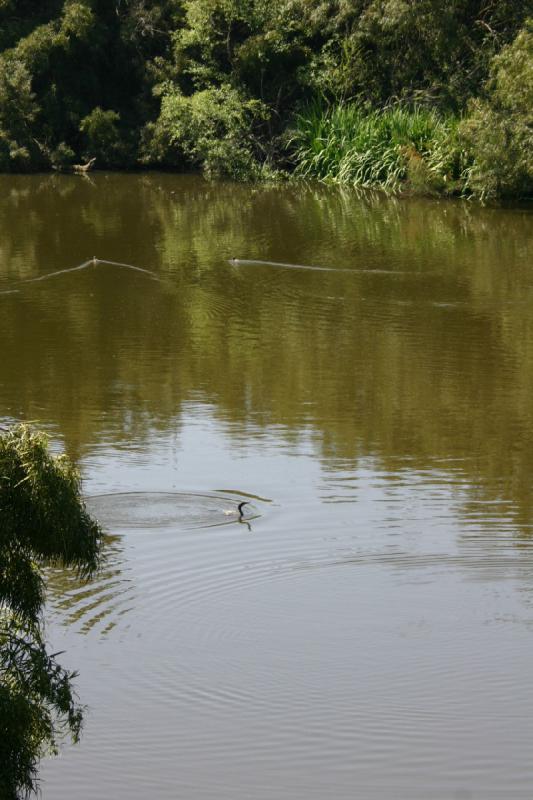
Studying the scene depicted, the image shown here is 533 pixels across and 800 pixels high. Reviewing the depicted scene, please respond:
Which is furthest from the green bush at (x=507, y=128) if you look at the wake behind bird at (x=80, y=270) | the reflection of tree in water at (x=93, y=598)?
the reflection of tree in water at (x=93, y=598)

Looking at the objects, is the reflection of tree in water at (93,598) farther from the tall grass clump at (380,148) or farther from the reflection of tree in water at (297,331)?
the tall grass clump at (380,148)

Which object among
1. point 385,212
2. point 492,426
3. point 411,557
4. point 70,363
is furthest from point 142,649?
point 385,212

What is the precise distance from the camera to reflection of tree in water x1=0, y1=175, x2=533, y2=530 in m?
15.0

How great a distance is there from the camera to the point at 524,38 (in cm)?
3112

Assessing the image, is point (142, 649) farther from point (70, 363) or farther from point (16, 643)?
point (70, 363)

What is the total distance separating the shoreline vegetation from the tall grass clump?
52mm

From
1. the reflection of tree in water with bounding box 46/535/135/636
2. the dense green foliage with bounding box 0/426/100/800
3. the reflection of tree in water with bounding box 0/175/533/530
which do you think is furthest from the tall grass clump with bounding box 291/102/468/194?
the dense green foliage with bounding box 0/426/100/800

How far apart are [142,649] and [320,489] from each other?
3.63 meters

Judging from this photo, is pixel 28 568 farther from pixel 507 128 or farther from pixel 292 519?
pixel 507 128

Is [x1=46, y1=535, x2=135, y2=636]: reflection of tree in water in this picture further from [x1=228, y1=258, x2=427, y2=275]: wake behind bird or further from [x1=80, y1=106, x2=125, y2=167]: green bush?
[x1=80, y1=106, x2=125, y2=167]: green bush

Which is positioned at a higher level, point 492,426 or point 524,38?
point 524,38

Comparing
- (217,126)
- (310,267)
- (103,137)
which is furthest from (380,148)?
(310,267)

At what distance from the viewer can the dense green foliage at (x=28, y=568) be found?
5652mm

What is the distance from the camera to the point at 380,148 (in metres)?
36.2
